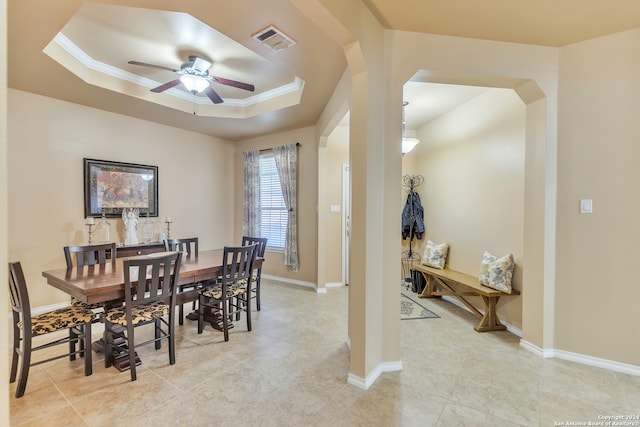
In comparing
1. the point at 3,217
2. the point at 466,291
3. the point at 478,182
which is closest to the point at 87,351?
the point at 3,217

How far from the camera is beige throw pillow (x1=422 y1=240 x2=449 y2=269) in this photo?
160 inches

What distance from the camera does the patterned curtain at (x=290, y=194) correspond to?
4.82m

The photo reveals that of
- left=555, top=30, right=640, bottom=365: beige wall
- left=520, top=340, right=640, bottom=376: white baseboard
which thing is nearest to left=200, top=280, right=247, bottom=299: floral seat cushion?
left=520, top=340, right=640, bottom=376: white baseboard

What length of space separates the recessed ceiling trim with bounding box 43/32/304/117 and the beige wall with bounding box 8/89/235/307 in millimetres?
846

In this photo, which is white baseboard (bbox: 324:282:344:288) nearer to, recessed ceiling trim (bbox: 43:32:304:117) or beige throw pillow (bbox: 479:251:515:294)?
beige throw pillow (bbox: 479:251:515:294)

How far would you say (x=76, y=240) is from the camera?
12.1 feet

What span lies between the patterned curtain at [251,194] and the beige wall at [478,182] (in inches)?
115

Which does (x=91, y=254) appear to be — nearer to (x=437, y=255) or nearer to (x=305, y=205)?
(x=305, y=205)

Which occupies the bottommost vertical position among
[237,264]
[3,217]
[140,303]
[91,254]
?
[140,303]

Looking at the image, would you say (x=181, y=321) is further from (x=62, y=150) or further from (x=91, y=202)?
(x=62, y=150)

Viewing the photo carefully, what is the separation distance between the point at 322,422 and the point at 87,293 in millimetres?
1788

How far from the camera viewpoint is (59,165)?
355cm

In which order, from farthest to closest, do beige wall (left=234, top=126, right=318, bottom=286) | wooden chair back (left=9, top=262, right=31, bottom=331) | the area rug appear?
beige wall (left=234, top=126, right=318, bottom=286)
the area rug
wooden chair back (left=9, top=262, right=31, bottom=331)

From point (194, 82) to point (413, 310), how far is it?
366 cm
